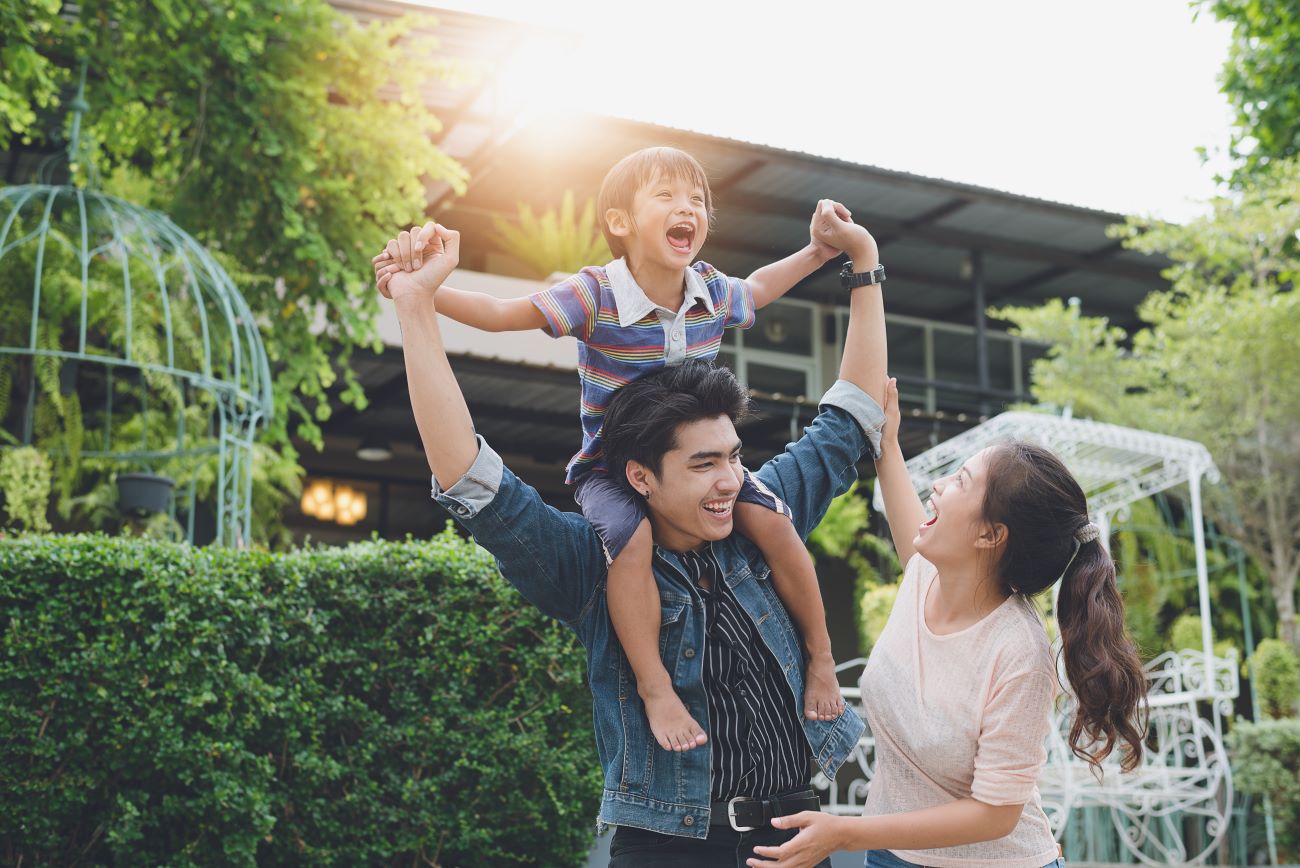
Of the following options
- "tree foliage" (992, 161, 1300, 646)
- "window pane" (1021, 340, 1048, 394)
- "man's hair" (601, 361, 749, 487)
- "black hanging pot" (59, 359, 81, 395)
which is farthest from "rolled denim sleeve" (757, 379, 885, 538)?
"window pane" (1021, 340, 1048, 394)

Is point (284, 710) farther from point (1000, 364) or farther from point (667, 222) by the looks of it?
point (1000, 364)

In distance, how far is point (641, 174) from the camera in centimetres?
247

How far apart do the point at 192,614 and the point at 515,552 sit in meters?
3.23

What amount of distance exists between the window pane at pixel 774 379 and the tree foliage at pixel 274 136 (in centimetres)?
710

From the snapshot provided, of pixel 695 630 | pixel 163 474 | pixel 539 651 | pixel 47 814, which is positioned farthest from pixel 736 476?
pixel 163 474

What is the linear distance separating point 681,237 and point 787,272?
0.95 feet

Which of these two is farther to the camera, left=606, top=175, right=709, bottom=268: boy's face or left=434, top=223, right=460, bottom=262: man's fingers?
left=606, top=175, right=709, bottom=268: boy's face

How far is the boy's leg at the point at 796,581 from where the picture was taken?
92.9 inches

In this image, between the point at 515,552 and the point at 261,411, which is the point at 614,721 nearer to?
the point at 515,552

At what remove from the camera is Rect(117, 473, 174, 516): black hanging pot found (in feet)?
26.5

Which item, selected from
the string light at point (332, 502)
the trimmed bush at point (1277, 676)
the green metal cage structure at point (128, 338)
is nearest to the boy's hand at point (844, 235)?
the green metal cage structure at point (128, 338)

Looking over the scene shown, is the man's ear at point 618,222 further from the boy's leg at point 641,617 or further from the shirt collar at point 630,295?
the boy's leg at point 641,617

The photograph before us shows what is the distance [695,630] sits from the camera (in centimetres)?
228

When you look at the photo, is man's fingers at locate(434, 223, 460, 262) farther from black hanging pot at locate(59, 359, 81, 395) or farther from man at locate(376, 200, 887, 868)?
black hanging pot at locate(59, 359, 81, 395)
